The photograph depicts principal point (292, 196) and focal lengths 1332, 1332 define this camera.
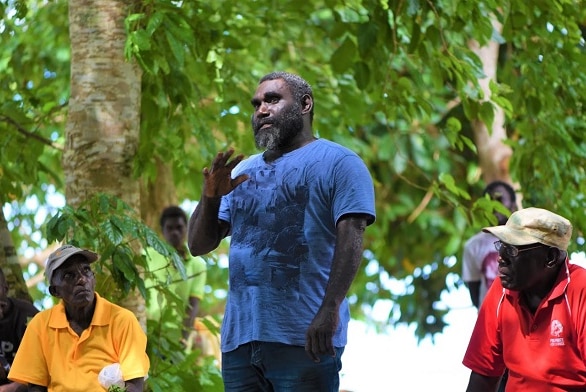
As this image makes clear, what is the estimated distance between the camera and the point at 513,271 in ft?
15.9

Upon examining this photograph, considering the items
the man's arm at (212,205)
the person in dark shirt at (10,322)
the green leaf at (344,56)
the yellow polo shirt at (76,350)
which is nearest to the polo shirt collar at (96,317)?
the yellow polo shirt at (76,350)

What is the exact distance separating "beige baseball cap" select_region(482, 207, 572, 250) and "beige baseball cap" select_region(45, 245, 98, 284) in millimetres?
1896

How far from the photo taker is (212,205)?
4.73m

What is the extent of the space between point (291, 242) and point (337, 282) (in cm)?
26

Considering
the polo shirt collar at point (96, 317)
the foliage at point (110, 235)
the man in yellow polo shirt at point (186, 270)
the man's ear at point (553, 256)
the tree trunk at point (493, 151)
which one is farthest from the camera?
the tree trunk at point (493, 151)

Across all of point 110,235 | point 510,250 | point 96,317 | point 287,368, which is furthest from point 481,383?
point 110,235

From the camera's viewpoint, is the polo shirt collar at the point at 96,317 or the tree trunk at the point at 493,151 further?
the tree trunk at the point at 493,151

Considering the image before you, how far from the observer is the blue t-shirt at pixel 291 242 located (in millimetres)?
4578

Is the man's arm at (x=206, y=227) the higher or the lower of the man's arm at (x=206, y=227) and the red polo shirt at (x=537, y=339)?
the higher

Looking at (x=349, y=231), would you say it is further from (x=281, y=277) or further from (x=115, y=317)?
(x=115, y=317)

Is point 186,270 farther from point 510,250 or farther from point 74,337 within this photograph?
point 510,250

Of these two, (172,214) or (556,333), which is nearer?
(556,333)

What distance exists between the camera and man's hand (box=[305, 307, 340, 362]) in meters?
4.39

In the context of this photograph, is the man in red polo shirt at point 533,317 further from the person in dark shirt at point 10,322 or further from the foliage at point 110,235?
the person in dark shirt at point 10,322
